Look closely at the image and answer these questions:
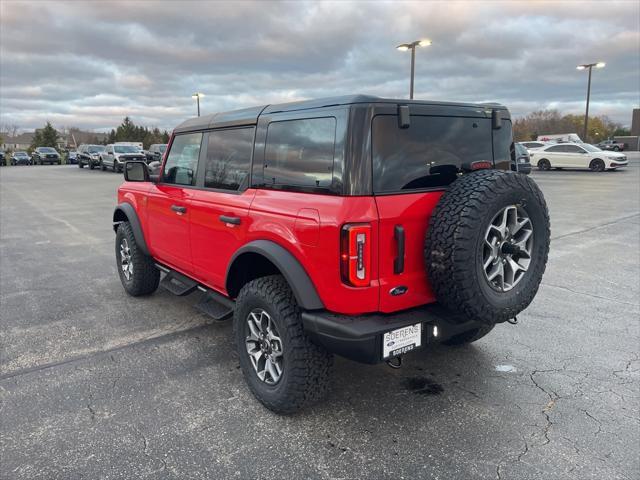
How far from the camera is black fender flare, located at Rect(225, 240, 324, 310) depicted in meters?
2.72

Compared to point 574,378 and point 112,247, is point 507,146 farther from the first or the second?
point 112,247

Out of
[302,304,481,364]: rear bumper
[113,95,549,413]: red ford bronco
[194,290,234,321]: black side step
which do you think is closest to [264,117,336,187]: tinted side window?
[113,95,549,413]: red ford bronco

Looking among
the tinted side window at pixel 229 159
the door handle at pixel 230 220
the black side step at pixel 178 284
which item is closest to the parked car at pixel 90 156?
the black side step at pixel 178 284

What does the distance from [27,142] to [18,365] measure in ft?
518

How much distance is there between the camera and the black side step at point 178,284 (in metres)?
4.23

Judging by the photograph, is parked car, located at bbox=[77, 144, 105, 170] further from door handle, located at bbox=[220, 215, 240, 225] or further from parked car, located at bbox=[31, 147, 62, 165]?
door handle, located at bbox=[220, 215, 240, 225]

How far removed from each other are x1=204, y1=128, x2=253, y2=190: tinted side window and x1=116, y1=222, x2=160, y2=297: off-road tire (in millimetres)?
1697

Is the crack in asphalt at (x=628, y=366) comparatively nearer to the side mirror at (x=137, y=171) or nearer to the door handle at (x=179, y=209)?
the door handle at (x=179, y=209)

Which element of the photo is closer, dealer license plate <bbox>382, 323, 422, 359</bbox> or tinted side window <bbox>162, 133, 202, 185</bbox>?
dealer license plate <bbox>382, 323, 422, 359</bbox>

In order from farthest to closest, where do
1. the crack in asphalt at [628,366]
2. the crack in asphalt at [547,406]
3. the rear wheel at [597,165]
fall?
the rear wheel at [597,165] < the crack in asphalt at [628,366] < the crack in asphalt at [547,406]

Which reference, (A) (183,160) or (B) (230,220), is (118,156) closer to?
A: (A) (183,160)

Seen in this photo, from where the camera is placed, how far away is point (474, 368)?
3.65 m

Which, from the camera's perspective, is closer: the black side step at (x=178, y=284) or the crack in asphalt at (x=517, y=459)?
the crack in asphalt at (x=517, y=459)

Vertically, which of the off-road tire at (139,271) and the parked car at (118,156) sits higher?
the parked car at (118,156)
